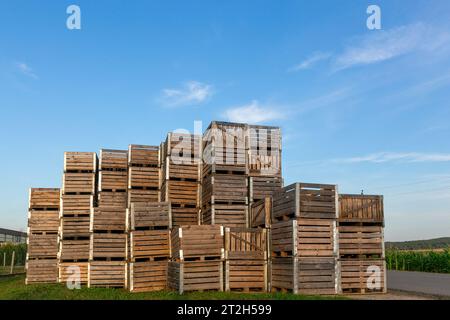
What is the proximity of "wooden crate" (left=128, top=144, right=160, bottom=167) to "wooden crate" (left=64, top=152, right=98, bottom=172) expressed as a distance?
2.03 metres

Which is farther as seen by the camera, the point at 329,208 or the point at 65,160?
the point at 65,160

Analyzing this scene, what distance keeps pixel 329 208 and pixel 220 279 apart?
411 cm

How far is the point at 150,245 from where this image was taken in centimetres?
1675

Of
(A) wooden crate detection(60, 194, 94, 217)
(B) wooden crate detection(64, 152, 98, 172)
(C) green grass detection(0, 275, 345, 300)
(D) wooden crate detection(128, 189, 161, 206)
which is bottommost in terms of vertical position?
(C) green grass detection(0, 275, 345, 300)

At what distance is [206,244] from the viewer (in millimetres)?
15609

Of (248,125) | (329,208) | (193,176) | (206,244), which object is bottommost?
(206,244)

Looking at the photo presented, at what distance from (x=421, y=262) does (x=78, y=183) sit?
20.7 metres

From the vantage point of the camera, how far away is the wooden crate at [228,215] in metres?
17.2

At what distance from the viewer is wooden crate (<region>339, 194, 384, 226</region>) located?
15.5m

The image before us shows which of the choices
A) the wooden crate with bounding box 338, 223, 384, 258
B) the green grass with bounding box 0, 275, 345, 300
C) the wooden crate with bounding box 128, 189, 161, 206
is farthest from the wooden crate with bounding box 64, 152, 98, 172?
the wooden crate with bounding box 338, 223, 384, 258

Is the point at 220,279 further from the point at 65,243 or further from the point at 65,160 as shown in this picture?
the point at 65,160

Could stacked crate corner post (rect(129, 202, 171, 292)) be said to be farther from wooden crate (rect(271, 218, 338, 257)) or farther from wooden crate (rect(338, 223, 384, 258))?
wooden crate (rect(338, 223, 384, 258))
